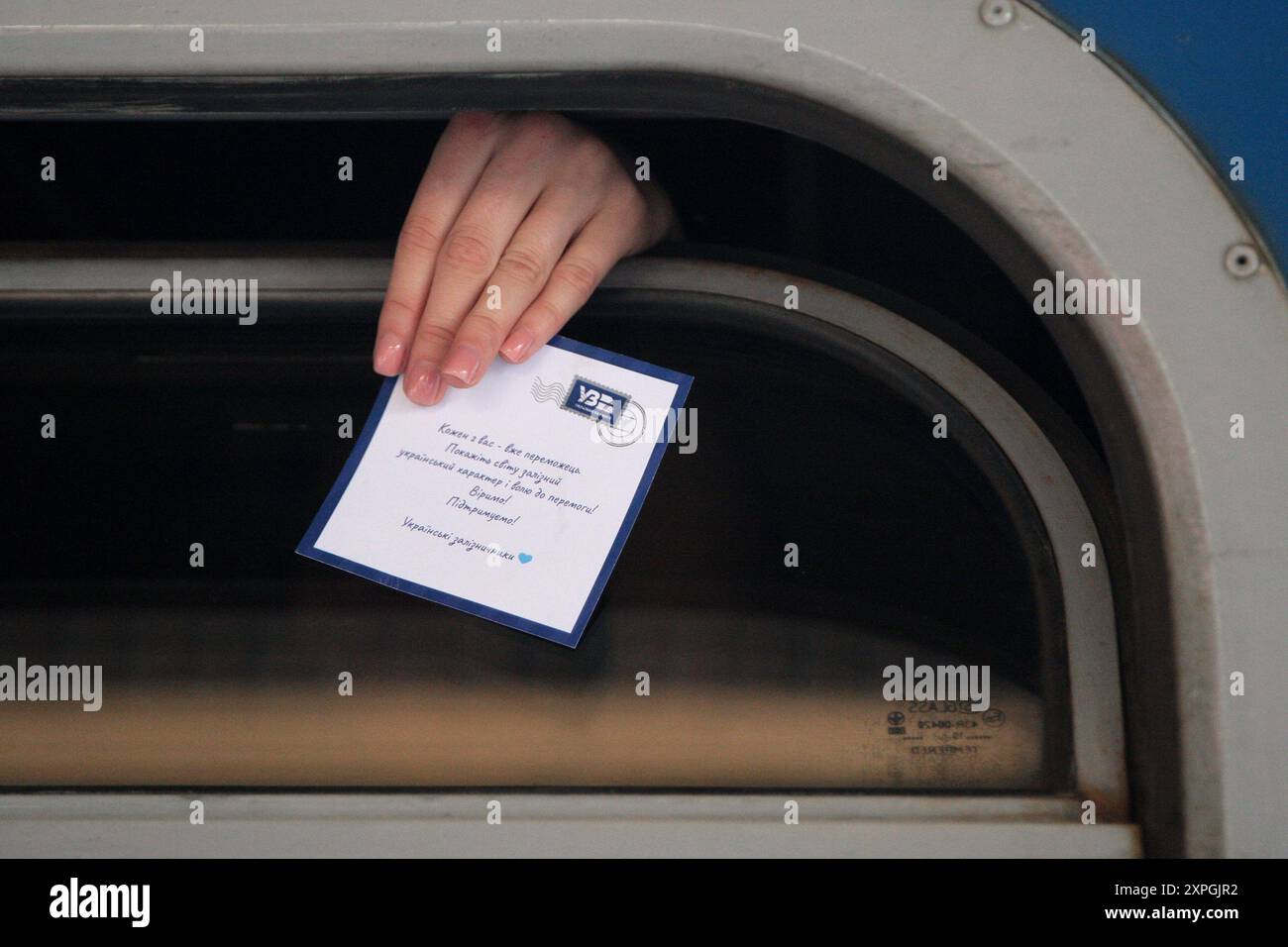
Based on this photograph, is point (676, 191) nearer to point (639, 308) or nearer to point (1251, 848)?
point (639, 308)

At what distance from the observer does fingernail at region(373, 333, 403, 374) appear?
0.80m

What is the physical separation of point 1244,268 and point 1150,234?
0.06m

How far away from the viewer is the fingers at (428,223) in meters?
0.80

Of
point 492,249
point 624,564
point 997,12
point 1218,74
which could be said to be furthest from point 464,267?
point 1218,74

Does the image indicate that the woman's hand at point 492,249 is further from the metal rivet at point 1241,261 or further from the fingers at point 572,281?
the metal rivet at point 1241,261

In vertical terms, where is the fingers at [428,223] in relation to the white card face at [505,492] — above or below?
above

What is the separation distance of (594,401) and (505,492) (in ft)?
0.35

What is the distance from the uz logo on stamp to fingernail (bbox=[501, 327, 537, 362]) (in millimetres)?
51

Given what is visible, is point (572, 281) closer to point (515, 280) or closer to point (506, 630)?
point (515, 280)

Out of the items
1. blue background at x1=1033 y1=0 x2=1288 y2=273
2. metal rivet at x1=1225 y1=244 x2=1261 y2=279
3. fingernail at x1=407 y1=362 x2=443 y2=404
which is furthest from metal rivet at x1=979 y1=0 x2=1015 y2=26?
fingernail at x1=407 y1=362 x2=443 y2=404

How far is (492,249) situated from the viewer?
0.81 meters

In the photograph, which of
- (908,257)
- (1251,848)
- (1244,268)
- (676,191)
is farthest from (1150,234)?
(676,191)

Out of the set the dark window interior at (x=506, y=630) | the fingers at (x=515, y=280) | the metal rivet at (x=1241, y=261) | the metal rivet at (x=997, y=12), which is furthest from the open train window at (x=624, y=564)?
the metal rivet at (x=997, y=12)

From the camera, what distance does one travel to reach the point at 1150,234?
63cm
